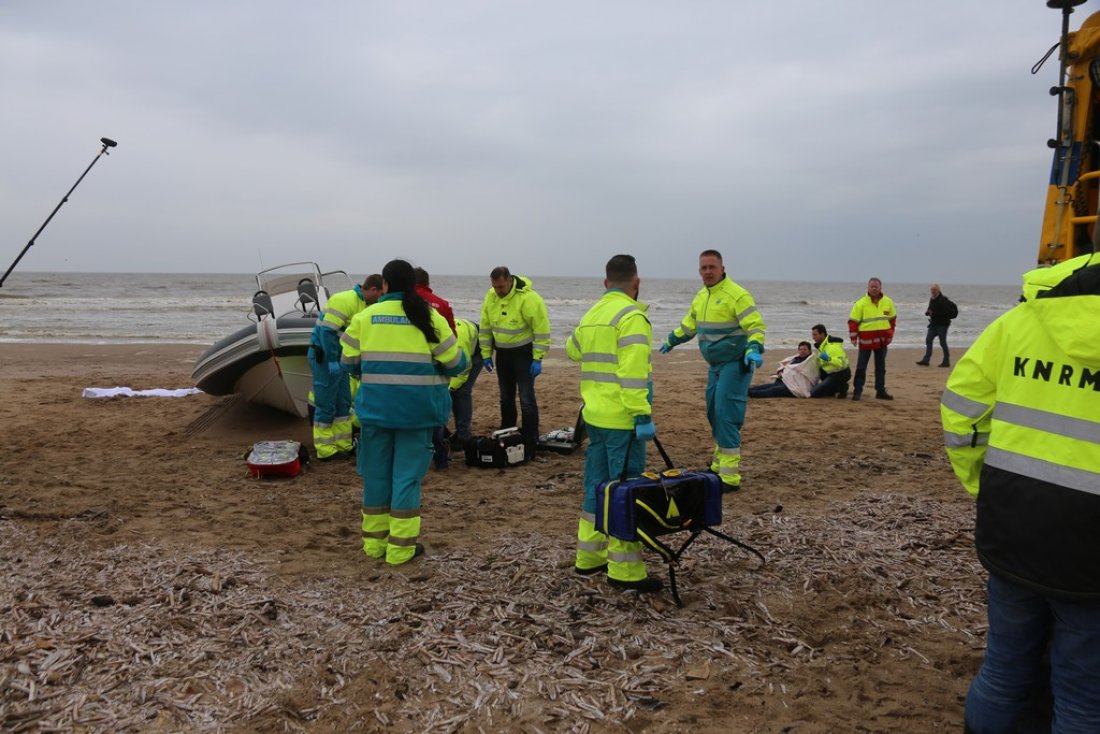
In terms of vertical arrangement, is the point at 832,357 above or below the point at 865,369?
above

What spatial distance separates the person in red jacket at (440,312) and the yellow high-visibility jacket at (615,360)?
131cm

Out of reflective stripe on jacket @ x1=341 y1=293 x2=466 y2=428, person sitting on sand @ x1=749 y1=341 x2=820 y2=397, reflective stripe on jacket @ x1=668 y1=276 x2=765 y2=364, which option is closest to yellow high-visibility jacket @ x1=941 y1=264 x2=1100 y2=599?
reflective stripe on jacket @ x1=341 y1=293 x2=466 y2=428

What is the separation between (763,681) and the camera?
9.79ft

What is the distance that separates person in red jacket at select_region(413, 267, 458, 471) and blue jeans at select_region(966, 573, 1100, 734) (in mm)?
3449

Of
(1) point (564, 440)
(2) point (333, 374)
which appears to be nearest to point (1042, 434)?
(1) point (564, 440)

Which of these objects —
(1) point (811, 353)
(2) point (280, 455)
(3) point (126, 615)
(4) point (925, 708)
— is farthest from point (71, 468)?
(1) point (811, 353)

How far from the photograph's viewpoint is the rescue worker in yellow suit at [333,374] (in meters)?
6.41

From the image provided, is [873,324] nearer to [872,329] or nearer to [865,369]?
[872,329]

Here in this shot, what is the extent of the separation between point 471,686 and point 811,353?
942 cm

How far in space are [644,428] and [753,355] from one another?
85.7 inches

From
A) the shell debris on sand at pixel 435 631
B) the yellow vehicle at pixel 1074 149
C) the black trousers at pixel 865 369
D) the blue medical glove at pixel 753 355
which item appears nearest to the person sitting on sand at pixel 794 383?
the black trousers at pixel 865 369

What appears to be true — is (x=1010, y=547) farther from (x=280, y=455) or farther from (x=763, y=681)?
(x=280, y=455)

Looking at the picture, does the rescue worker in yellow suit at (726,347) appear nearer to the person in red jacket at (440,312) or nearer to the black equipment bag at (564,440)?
the black equipment bag at (564,440)

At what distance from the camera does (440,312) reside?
5.74m
